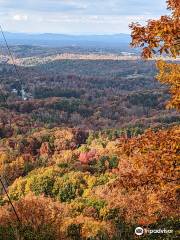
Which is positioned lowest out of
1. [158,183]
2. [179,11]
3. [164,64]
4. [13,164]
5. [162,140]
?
[13,164]

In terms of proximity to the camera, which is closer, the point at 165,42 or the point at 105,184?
the point at 165,42

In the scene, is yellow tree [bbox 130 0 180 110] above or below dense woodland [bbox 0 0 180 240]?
above

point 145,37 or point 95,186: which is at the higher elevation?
point 145,37

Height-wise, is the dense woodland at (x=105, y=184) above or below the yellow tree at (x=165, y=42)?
below

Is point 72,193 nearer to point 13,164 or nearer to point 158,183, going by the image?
point 13,164

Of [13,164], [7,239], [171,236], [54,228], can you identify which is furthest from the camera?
[13,164]

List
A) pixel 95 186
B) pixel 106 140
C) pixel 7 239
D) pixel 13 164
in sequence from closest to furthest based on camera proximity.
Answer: pixel 7 239 → pixel 95 186 → pixel 13 164 → pixel 106 140

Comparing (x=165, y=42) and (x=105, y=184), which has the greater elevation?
(x=165, y=42)

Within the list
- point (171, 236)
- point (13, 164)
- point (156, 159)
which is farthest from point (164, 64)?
point (13, 164)
